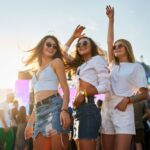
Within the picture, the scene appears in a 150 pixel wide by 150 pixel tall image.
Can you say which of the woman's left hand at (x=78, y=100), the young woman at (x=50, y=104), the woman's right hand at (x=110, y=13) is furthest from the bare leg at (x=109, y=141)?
the woman's right hand at (x=110, y=13)

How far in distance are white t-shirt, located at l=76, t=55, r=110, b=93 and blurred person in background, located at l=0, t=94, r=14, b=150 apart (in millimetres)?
5947

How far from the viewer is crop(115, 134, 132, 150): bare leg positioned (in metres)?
4.17

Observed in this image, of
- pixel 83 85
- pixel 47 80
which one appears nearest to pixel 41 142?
pixel 47 80

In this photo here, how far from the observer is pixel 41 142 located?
12.9ft

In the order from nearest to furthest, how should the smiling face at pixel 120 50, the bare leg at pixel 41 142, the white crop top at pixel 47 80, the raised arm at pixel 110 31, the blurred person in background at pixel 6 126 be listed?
the bare leg at pixel 41 142
the white crop top at pixel 47 80
the smiling face at pixel 120 50
the raised arm at pixel 110 31
the blurred person in background at pixel 6 126

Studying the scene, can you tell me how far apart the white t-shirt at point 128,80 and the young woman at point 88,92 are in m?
0.31

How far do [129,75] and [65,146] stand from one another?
51.2 inches

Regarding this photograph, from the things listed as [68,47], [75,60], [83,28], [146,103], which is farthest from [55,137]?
[146,103]

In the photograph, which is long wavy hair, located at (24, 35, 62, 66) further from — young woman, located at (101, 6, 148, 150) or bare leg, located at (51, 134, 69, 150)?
bare leg, located at (51, 134, 69, 150)

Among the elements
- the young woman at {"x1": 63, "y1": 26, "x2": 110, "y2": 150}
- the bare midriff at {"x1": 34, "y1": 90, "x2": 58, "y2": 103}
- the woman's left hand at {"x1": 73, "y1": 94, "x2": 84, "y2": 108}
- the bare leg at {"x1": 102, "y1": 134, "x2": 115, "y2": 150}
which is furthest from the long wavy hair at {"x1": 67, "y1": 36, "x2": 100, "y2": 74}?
the bare leg at {"x1": 102, "y1": 134, "x2": 115, "y2": 150}

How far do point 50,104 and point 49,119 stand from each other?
17 centimetres

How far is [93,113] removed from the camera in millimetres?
4031

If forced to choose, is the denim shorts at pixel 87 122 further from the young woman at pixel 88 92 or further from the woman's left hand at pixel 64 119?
the woman's left hand at pixel 64 119

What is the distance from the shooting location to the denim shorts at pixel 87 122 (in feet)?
13.1
